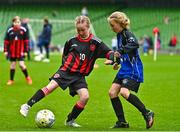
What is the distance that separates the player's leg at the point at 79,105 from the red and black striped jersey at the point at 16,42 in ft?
25.9

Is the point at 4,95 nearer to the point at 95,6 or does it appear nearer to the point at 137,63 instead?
the point at 137,63

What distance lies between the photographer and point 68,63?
9680mm

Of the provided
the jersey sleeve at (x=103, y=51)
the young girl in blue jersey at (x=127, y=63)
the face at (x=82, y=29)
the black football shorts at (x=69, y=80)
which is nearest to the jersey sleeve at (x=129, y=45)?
the young girl in blue jersey at (x=127, y=63)

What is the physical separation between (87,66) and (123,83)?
0.69 meters

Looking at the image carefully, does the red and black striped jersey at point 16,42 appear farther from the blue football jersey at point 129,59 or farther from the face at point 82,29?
the blue football jersey at point 129,59

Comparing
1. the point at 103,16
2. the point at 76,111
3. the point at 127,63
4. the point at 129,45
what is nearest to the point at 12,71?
the point at 76,111

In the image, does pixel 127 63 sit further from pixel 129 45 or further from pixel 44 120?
pixel 44 120

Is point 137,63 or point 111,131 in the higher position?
point 137,63

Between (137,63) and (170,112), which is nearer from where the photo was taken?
(137,63)

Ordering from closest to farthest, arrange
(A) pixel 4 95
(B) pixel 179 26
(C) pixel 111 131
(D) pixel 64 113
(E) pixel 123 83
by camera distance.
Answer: (C) pixel 111 131, (E) pixel 123 83, (D) pixel 64 113, (A) pixel 4 95, (B) pixel 179 26

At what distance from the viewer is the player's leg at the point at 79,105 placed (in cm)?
957

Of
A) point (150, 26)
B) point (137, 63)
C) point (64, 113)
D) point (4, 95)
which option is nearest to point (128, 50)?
point (137, 63)

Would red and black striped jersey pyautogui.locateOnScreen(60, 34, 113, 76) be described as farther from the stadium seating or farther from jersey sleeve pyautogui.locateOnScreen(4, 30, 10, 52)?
the stadium seating

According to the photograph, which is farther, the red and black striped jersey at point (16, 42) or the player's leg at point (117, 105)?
the red and black striped jersey at point (16, 42)
